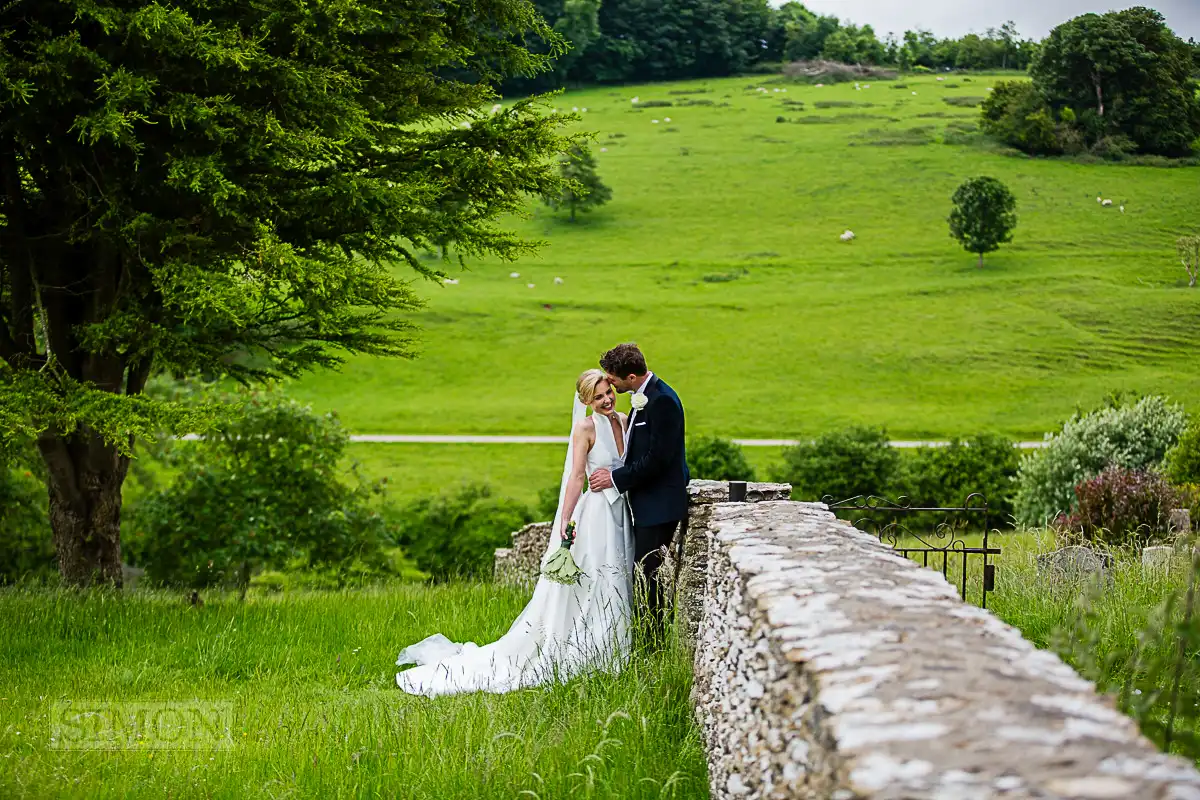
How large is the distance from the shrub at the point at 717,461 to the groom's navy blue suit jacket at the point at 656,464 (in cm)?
1189

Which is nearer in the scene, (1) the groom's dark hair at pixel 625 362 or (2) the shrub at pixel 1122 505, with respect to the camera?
(1) the groom's dark hair at pixel 625 362

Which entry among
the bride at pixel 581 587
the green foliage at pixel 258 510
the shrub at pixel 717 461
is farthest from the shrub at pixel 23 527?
the bride at pixel 581 587

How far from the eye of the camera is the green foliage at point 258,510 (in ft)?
54.1

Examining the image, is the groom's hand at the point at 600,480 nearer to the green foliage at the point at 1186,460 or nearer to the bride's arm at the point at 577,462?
the bride's arm at the point at 577,462

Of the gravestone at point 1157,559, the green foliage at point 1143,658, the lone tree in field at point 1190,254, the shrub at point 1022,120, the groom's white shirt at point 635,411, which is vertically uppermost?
the shrub at point 1022,120

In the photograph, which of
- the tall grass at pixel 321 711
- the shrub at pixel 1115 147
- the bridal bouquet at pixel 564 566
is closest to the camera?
the tall grass at pixel 321 711

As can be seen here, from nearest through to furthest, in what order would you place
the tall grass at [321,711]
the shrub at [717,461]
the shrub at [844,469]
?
1. the tall grass at [321,711]
2. the shrub at [717,461]
3. the shrub at [844,469]

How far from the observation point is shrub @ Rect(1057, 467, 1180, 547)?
1421 centimetres

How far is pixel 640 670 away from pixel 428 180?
6414 mm

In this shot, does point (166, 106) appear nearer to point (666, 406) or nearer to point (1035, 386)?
point (666, 406)

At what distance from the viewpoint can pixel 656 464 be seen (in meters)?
7.46

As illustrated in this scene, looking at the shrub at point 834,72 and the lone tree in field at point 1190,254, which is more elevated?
the shrub at point 834,72

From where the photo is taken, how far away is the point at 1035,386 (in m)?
35.3

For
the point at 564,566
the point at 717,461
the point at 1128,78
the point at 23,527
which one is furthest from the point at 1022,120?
the point at 564,566
